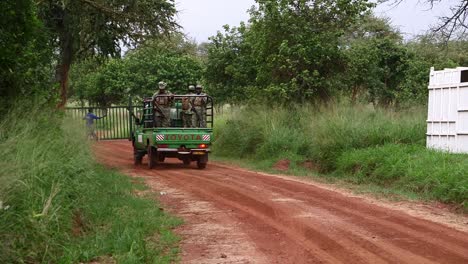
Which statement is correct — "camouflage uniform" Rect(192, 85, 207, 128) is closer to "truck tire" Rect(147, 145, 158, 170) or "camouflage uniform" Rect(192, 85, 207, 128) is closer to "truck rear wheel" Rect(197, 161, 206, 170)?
"truck rear wheel" Rect(197, 161, 206, 170)

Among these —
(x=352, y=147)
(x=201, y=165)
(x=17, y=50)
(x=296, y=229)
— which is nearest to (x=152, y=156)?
(x=201, y=165)

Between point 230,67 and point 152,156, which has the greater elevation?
point 230,67

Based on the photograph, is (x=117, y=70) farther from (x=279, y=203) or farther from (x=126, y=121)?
(x=279, y=203)

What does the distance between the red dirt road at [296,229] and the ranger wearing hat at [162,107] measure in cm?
→ 501

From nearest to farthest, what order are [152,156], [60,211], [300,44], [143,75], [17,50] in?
1. [60,211]
2. [17,50]
3. [152,156]
4. [300,44]
5. [143,75]

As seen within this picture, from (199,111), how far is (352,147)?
5148 millimetres

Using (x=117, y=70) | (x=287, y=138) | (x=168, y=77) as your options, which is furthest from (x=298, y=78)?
(x=117, y=70)

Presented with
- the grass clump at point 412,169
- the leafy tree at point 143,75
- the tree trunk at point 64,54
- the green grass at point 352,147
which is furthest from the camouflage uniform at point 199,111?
the leafy tree at point 143,75

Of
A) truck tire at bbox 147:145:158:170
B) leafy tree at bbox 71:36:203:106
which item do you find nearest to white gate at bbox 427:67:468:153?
truck tire at bbox 147:145:158:170

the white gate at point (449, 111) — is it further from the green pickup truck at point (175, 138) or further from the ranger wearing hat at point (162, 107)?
the ranger wearing hat at point (162, 107)

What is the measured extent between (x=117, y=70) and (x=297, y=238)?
33823 mm

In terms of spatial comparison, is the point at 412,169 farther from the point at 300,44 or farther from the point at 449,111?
the point at 300,44

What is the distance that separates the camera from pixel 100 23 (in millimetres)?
17422

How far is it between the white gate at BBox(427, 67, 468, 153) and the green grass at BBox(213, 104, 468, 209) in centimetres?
56
